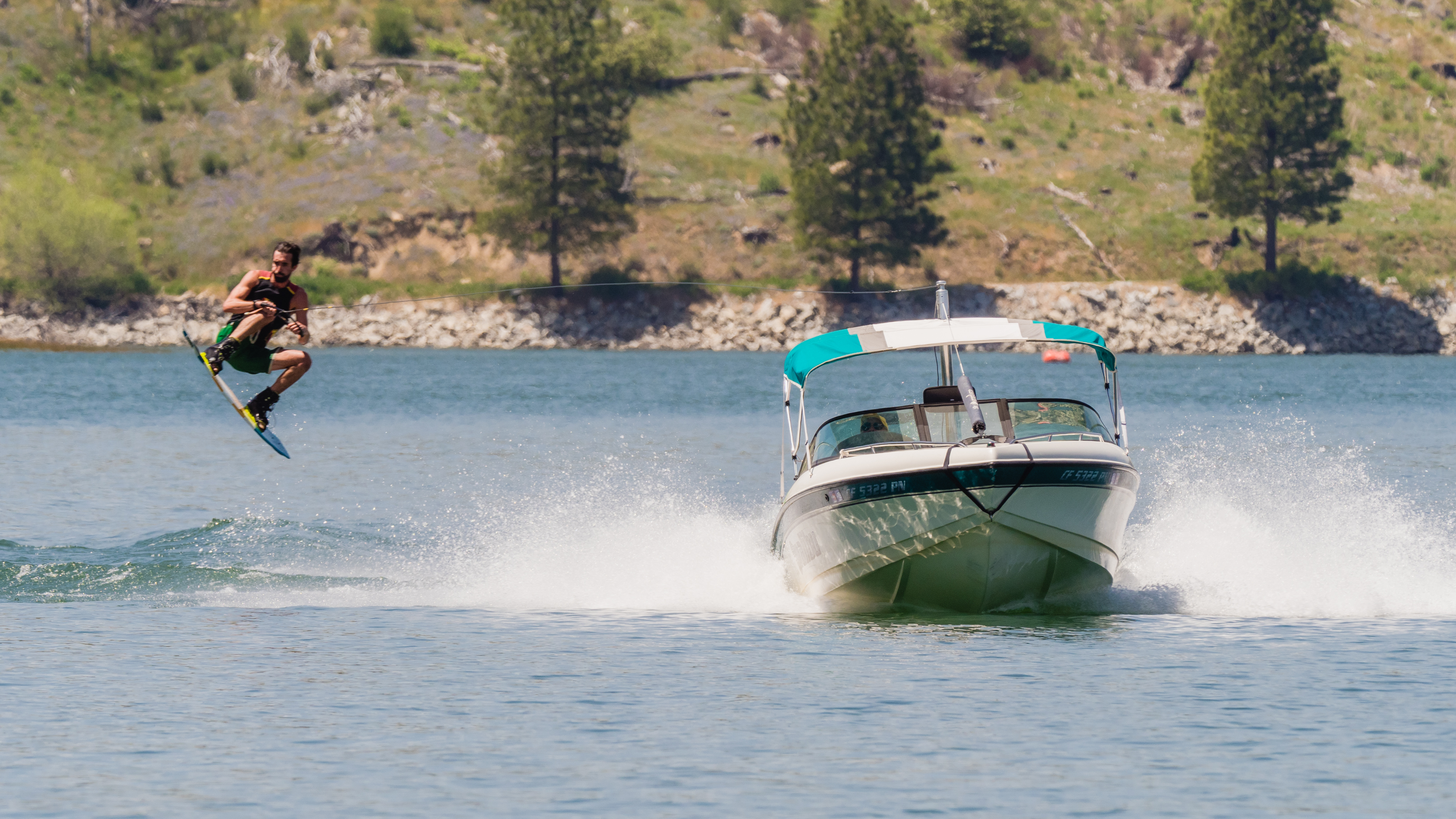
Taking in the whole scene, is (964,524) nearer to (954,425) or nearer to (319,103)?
(954,425)

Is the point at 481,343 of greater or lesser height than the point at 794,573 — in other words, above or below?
below

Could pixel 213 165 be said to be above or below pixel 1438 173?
above

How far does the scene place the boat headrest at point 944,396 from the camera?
56.4 ft

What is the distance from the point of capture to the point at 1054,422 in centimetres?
1709

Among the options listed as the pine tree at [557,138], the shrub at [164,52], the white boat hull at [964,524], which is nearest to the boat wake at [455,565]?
the white boat hull at [964,524]

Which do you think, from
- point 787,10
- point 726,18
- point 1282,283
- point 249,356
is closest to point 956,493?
point 249,356

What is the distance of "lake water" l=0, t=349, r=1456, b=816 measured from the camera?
11133 mm

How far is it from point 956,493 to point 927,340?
1977 millimetres

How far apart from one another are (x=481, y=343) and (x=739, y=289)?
42.7ft

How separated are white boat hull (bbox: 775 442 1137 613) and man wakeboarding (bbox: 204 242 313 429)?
5217 mm

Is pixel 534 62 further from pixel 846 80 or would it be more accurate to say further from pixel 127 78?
pixel 127 78

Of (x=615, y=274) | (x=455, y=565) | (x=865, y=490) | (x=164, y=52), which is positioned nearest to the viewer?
(x=865, y=490)

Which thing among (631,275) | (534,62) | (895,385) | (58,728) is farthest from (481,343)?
(58,728)

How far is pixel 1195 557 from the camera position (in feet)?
68.7
